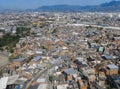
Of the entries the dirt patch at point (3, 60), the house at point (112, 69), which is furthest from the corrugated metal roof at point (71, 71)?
the dirt patch at point (3, 60)

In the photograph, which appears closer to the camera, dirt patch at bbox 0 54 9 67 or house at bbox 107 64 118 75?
house at bbox 107 64 118 75

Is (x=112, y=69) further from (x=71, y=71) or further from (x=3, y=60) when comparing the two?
(x=3, y=60)

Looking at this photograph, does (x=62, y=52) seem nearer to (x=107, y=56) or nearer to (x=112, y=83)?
(x=107, y=56)

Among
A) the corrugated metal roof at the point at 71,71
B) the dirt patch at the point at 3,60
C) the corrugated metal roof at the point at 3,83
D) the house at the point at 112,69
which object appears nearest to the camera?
the corrugated metal roof at the point at 3,83

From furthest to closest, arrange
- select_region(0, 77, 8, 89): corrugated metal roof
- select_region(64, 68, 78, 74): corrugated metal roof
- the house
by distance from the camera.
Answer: select_region(64, 68, 78, 74): corrugated metal roof, the house, select_region(0, 77, 8, 89): corrugated metal roof

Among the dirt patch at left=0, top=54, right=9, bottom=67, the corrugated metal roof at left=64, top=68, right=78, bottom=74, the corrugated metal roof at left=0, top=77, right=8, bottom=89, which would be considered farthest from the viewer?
the dirt patch at left=0, top=54, right=9, bottom=67

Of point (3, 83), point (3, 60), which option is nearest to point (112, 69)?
point (3, 83)

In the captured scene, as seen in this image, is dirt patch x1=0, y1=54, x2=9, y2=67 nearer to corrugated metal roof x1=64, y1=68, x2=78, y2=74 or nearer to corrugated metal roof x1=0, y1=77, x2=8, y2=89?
corrugated metal roof x1=0, y1=77, x2=8, y2=89

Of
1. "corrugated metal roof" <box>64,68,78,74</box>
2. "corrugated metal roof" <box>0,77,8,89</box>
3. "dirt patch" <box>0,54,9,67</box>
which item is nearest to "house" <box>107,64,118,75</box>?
"corrugated metal roof" <box>64,68,78,74</box>

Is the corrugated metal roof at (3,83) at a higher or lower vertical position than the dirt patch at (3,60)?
higher

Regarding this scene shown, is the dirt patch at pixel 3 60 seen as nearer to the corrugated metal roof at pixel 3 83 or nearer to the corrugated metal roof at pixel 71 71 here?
the corrugated metal roof at pixel 3 83

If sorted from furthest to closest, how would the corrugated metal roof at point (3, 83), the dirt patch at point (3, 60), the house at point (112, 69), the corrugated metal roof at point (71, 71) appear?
the dirt patch at point (3, 60)
the corrugated metal roof at point (71, 71)
the house at point (112, 69)
the corrugated metal roof at point (3, 83)

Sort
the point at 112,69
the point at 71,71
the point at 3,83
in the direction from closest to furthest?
1. the point at 3,83
2. the point at 112,69
3. the point at 71,71
